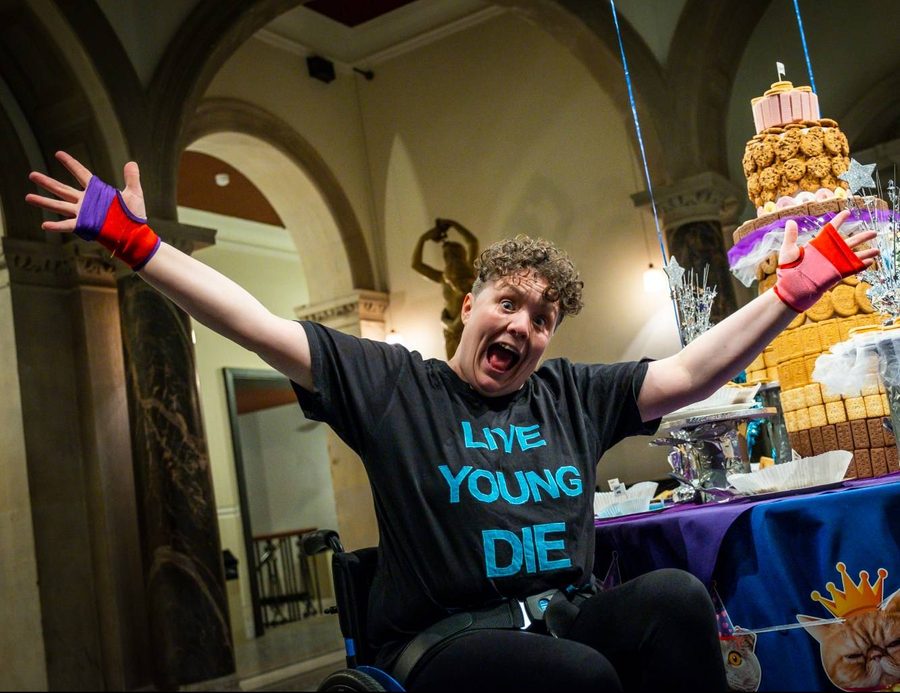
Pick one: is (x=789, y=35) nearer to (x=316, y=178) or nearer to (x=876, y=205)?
(x=316, y=178)

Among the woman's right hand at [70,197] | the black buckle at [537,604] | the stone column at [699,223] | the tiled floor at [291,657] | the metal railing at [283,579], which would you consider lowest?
the tiled floor at [291,657]

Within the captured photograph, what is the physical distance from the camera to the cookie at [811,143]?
3127 mm

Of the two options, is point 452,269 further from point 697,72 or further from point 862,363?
point 862,363

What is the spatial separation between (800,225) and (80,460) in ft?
18.2

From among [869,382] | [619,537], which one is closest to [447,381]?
[619,537]

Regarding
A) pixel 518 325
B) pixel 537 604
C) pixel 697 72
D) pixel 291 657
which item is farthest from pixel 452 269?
pixel 537 604

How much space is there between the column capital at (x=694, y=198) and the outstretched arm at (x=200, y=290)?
22.2 ft

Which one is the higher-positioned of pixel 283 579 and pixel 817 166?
pixel 817 166

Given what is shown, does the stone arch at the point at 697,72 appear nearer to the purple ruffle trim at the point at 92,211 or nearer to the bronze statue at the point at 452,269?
the bronze statue at the point at 452,269

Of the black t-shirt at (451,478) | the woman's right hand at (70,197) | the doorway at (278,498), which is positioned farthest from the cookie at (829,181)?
the doorway at (278,498)

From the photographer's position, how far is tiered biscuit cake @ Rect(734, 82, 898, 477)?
9.00ft

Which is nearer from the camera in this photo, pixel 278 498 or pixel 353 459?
pixel 353 459

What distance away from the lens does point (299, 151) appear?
34.3 ft

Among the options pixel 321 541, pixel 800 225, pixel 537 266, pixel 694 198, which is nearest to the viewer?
pixel 537 266
